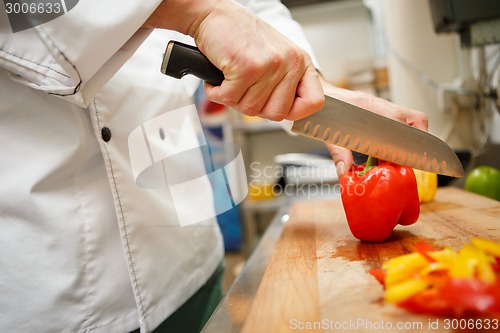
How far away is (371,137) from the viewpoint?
0.70 meters

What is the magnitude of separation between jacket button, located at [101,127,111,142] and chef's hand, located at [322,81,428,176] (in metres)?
0.41

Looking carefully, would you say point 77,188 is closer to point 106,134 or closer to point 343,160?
point 106,134

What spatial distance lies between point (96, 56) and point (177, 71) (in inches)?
4.4

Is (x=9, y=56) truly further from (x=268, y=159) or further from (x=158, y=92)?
(x=268, y=159)

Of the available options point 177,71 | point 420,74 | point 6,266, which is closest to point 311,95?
point 177,71

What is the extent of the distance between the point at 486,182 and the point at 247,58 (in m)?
0.83

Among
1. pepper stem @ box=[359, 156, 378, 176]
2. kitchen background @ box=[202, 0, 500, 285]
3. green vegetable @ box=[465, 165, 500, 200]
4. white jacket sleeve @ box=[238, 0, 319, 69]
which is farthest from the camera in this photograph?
kitchen background @ box=[202, 0, 500, 285]

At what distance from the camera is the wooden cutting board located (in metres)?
0.44

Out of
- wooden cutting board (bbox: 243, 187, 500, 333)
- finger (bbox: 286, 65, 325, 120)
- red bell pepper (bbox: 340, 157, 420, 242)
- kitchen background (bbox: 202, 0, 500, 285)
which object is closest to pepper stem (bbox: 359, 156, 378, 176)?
red bell pepper (bbox: 340, 157, 420, 242)

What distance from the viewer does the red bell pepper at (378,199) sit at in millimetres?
708

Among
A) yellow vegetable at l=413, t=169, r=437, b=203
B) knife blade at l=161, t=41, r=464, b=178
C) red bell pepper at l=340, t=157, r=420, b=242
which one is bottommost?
yellow vegetable at l=413, t=169, r=437, b=203

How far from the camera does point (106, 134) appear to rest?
0.64 metres

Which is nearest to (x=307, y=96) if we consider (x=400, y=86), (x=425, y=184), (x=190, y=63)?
(x=190, y=63)

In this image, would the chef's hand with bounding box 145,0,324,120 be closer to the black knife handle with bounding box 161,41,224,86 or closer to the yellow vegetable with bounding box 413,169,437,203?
the black knife handle with bounding box 161,41,224,86
